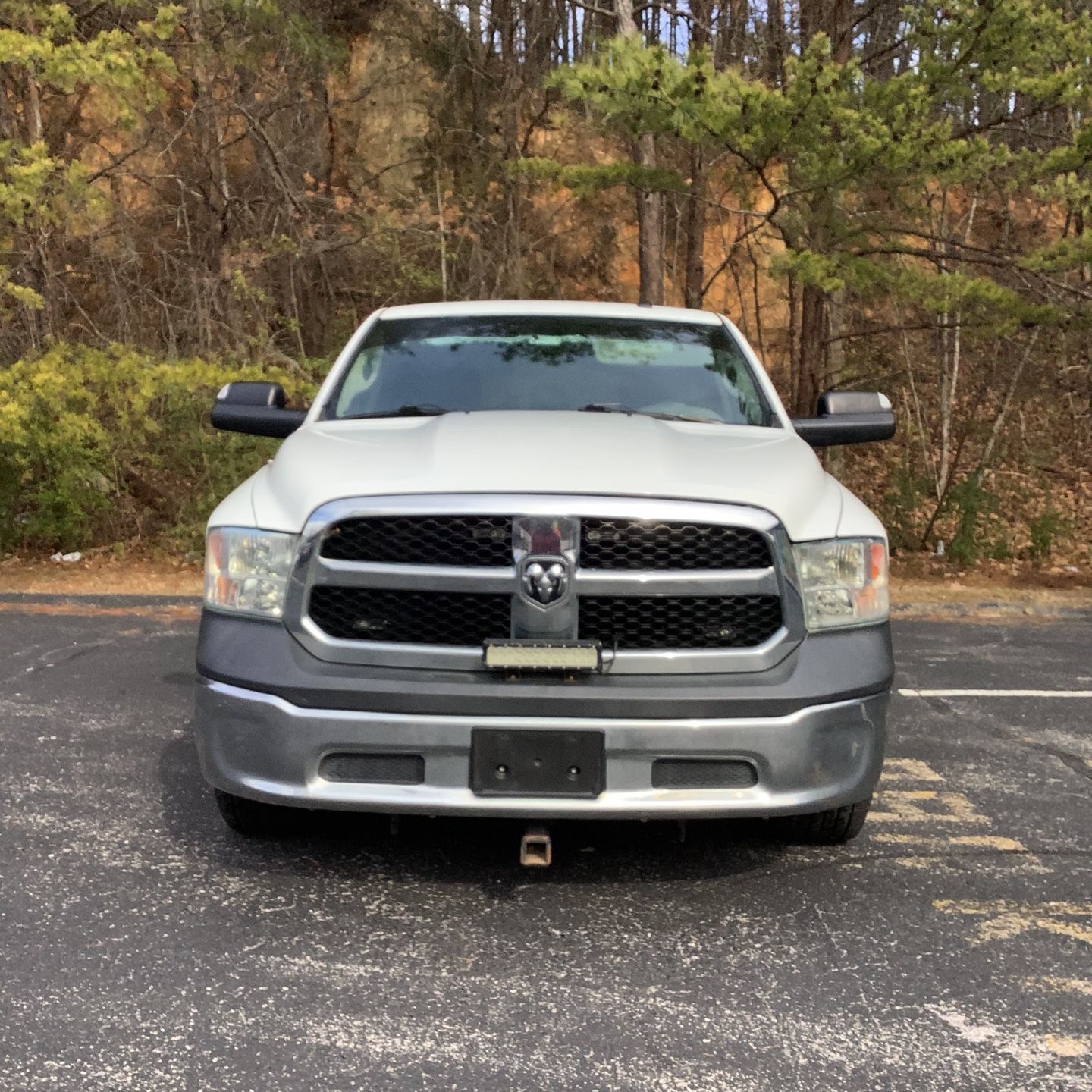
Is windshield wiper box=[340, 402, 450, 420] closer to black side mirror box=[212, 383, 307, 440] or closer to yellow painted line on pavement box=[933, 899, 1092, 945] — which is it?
black side mirror box=[212, 383, 307, 440]

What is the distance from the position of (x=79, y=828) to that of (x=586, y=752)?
6.64ft

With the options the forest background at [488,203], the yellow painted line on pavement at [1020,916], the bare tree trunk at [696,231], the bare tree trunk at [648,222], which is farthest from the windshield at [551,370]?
the bare tree trunk at [696,231]

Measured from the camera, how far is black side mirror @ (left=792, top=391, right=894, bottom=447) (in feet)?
15.1

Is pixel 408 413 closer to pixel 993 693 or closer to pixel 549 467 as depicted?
pixel 549 467

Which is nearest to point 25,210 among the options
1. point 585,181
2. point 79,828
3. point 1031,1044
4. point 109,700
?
point 585,181

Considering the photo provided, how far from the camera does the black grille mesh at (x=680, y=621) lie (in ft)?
10.8

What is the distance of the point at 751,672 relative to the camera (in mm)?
3277

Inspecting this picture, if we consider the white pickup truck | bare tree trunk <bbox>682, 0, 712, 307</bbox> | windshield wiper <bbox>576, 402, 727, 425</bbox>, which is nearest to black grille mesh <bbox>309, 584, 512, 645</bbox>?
the white pickup truck

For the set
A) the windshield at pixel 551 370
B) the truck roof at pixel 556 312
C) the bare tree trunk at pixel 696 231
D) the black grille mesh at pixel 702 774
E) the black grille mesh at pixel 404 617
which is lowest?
the black grille mesh at pixel 702 774

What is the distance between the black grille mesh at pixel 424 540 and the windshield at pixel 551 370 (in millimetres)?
1227

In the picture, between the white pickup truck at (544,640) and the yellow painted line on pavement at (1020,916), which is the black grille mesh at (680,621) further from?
the yellow painted line on pavement at (1020,916)

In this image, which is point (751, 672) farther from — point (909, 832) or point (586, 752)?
point (909, 832)

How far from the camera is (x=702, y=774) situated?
10.7ft

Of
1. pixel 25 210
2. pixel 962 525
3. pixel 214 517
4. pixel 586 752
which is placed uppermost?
pixel 25 210
